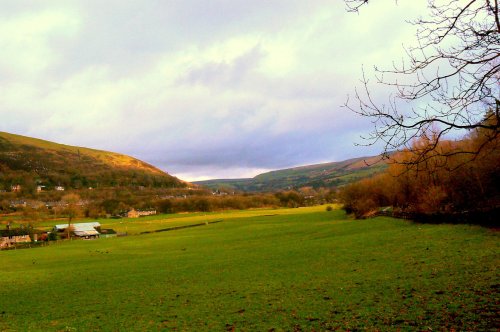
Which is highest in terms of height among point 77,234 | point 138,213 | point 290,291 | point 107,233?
point 138,213

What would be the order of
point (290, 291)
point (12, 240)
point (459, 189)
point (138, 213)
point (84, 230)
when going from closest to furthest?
point (290, 291)
point (459, 189)
point (12, 240)
point (84, 230)
point (138, 213)

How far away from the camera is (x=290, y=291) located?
21.5m

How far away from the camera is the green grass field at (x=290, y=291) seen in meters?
14.8

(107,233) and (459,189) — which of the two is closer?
(459,189)

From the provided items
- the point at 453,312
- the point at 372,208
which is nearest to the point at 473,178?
the point at 372,208

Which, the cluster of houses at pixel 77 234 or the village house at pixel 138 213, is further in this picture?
the village house at pixel 138 213

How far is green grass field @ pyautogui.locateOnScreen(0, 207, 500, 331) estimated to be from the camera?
1484 cm

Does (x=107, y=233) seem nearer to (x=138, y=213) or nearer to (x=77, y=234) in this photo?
(x=77, y=234)

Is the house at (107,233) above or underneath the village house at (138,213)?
underneath

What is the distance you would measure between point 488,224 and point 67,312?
128ft

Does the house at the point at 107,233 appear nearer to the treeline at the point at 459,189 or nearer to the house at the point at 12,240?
the house at the point at 12,240

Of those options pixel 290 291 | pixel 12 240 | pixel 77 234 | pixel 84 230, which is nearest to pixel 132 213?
pixel 84 230

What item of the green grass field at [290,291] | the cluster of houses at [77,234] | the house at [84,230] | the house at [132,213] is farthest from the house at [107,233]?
the green grass field at [290,291]

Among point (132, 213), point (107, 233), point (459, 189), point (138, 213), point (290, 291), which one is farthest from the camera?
point (138, 213)
